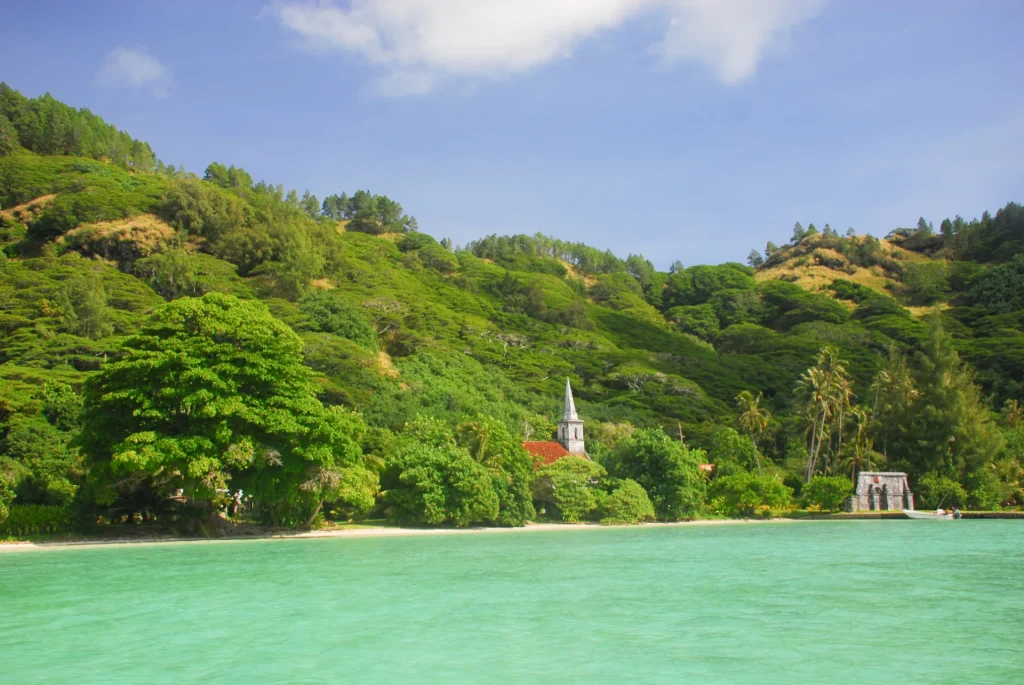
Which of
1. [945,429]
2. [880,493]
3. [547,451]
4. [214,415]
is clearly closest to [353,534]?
[214,415]

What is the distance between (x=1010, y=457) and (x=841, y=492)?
14797 millimetres

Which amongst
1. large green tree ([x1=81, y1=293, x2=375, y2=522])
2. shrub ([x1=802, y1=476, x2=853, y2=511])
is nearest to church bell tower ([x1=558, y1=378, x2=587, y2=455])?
shrub ([x1=802, y1=476, x2=853, y2=511])

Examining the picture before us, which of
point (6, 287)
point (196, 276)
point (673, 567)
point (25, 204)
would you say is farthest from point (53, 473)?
point (25, 204)

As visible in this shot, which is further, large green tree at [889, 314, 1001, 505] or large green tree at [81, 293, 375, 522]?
large green tree at [889, 314, 1001, 505]

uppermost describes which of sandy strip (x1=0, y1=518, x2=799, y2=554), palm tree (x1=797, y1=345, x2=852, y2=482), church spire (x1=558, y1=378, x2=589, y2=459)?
palm tree (x1=797, y1=345, x2=852, y2=482)

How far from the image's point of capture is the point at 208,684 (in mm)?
11641

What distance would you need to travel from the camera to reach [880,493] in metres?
55.6

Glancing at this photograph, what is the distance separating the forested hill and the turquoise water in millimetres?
13978

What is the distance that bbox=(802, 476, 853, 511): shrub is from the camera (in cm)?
5422

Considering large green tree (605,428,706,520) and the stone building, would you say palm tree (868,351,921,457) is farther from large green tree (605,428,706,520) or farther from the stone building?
large green tree (605,428,706,520)

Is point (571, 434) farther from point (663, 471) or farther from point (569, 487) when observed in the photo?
point (569, 487)

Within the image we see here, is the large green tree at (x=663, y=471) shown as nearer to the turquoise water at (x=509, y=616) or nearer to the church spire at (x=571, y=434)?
the church spire at (x=571, y=434)

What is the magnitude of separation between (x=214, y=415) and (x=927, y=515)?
4322cm

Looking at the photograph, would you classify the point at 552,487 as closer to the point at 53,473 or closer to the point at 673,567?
the point at 673,567
